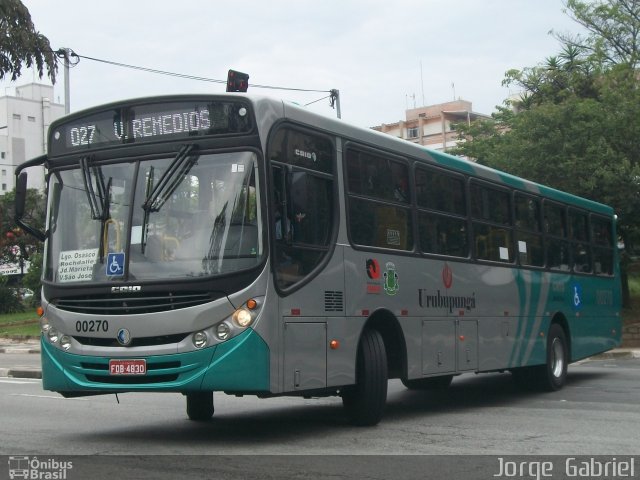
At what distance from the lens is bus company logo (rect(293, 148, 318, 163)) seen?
9864 mm

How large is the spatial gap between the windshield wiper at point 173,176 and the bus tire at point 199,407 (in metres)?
3.07

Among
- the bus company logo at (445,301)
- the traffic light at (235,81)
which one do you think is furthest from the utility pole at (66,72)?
the bus company logo at (445,301)

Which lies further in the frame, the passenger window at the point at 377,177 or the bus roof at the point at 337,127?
the passenger window at the point at 377,177

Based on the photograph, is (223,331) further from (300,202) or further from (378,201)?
(378,201)

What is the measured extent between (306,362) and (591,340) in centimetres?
950

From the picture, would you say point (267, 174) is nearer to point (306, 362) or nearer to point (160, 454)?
point (306, 362)

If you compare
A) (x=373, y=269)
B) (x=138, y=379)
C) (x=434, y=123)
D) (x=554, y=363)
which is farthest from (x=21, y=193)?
(x=434, y=123)

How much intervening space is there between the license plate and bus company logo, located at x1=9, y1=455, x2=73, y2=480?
1093mm

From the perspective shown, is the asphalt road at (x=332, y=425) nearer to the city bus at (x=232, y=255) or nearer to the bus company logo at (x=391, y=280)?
the city bus at (x=232, y=255)

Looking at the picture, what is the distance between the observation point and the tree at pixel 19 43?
23625 mm

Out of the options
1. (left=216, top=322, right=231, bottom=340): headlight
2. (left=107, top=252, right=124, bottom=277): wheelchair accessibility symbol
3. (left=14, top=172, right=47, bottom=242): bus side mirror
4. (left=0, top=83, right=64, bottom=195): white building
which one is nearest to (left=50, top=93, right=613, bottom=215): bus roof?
(left=14, top=172, right=47, bottom=242): bus side mirror

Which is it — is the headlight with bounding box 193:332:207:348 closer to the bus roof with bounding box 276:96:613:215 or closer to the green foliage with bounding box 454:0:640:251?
the bus roof with bounding box 276:96:613:215

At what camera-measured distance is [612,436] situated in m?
10.0

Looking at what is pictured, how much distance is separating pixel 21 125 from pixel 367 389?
344ft
